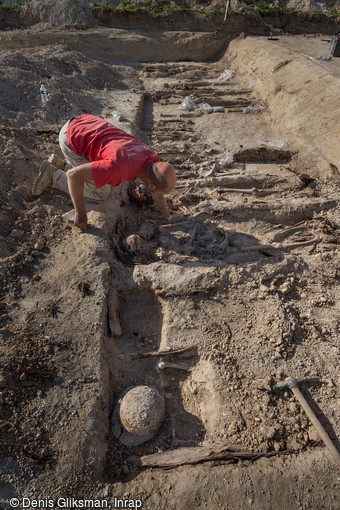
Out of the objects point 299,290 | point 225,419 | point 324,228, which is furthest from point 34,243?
point 324,228

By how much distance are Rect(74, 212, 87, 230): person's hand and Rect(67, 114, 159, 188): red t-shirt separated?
667mm

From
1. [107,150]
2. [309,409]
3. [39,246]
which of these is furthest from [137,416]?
[107,150]

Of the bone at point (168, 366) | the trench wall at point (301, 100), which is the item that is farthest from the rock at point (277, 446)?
the trench wall at point (301, 100)

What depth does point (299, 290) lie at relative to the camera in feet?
11.8

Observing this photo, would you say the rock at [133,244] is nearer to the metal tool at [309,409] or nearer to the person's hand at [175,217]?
the person's hand at [175,217]

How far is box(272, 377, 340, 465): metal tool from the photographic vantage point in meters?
2.37

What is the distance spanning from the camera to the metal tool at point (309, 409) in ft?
7.78

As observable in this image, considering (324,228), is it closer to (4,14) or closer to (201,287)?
(201,287)

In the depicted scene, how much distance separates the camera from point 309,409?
2.60 metres

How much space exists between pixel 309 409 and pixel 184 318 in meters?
1.41

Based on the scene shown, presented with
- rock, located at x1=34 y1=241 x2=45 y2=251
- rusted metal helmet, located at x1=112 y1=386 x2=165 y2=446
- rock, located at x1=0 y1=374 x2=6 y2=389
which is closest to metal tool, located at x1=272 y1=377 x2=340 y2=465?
rusted metal helmet, located at x1=112 y1=386 x2=165 y2=446

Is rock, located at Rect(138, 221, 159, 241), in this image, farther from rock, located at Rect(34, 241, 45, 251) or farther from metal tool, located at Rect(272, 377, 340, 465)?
metal tool, located at Rect(272, 377, 340, 465)

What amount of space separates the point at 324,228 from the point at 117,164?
3.06m

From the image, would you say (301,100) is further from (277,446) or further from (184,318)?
(277,446)
